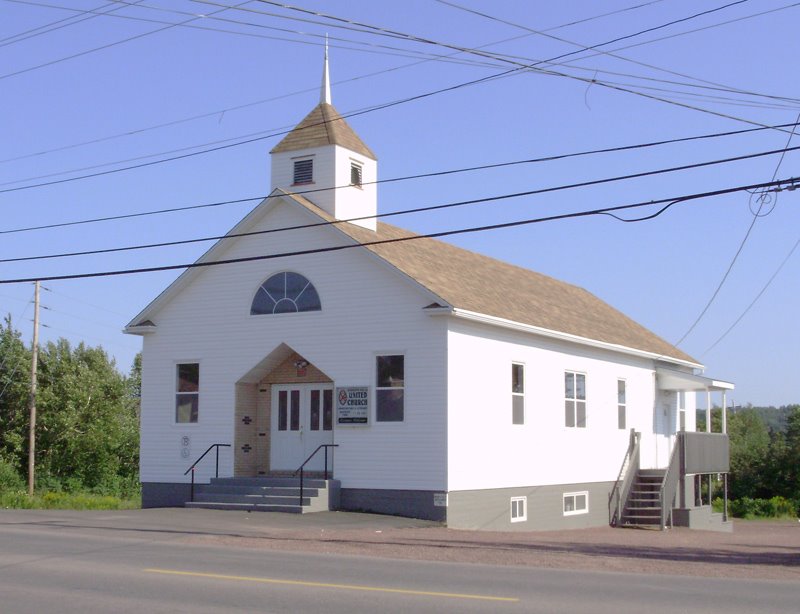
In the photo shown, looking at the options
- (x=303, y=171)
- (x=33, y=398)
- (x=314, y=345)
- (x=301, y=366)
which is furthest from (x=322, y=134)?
(x=33, y=398)

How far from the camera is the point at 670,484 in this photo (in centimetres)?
3130

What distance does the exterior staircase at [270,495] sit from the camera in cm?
2406

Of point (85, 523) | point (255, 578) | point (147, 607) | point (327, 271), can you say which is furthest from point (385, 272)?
point (147, 607)

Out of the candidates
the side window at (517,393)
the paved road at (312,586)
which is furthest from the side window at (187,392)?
the paved road at (312,586)

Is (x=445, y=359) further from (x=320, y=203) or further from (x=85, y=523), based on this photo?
(x=85, y=523)

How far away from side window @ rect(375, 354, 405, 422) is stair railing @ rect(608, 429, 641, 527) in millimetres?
10534

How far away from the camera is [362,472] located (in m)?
24.6

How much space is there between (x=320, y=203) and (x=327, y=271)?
2.36m

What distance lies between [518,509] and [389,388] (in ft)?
17.0

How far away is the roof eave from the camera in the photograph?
78.5 feet

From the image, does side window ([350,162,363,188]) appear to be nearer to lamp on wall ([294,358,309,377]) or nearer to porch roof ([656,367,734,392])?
lamp on wall ([294,358,309,377])

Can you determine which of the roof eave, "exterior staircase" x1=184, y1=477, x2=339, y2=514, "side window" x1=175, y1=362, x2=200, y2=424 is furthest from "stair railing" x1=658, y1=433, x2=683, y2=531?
"side window" x1=175, y1=362, x2=200, y2=424

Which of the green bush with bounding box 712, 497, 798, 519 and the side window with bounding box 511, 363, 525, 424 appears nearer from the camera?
the side window with bounding box 511, 363, 525, 424

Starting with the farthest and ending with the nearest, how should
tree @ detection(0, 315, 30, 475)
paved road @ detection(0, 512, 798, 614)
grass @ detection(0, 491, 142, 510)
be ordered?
tree @ detection(0, 315, 30, 475), grass @ detection(0, 491, 142, 510), paved road @ detection(0, 512, 798, 614)
